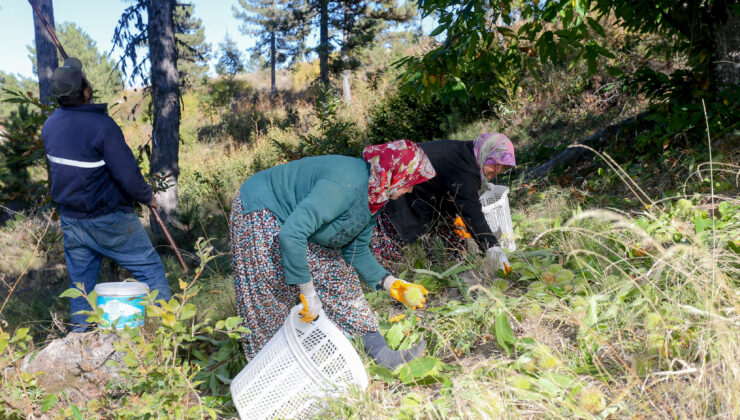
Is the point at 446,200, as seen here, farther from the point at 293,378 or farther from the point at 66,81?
the point at 66,81

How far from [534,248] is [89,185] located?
2.81 m

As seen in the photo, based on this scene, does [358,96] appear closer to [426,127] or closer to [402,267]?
[426,127]

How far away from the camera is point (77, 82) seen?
268 cm

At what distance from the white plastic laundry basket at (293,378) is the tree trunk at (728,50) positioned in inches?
160

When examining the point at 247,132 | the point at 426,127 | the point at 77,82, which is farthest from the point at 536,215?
the point at 247,132

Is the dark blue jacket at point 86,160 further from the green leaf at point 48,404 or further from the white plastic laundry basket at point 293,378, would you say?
the white plastic laundry basket at point 293,378

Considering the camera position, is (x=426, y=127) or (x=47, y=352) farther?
(x=426, y=127)

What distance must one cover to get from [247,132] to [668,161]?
12.8 metres

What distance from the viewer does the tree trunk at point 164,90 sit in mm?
A: 6441

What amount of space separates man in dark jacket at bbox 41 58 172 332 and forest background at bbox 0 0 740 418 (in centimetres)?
41

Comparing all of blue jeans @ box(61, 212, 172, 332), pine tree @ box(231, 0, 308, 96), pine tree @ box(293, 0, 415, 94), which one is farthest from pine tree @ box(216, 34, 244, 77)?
blue jeans @ box(61, 212, 172, 332)

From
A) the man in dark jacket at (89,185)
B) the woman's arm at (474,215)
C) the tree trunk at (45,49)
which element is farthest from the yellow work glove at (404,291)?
the tree trunk at (45,49)

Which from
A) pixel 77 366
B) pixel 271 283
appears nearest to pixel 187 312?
pixel 271 283

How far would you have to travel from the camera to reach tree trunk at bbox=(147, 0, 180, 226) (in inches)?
254
